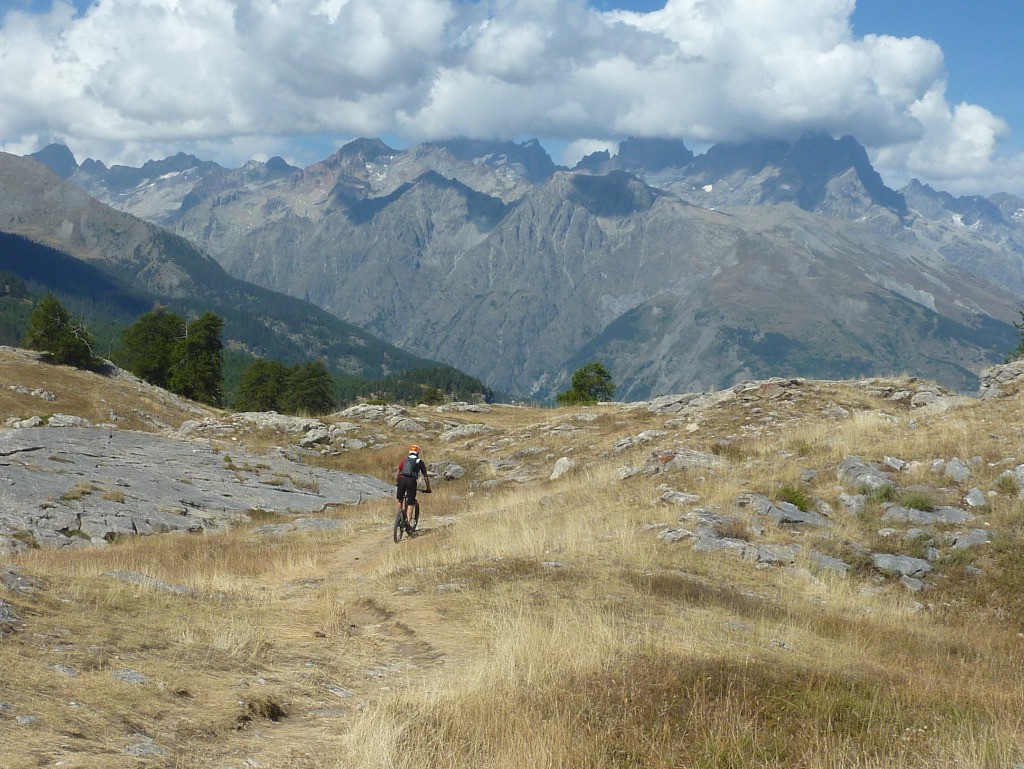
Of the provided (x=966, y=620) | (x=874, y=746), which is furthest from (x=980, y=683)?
(x=966, y=620)

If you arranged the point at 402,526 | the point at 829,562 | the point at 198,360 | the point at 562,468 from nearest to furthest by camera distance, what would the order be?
the point at 829,562 → the point at 402,526 → the point at 562,468 → the point at 198,360

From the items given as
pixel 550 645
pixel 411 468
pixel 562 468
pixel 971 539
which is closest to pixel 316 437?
pixel 562 468

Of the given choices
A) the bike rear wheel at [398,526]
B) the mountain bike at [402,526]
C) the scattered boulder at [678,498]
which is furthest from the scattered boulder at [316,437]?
the scattered boulder at [678,498]

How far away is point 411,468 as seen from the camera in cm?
2333

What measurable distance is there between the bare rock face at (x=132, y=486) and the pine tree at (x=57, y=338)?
40.8 meters

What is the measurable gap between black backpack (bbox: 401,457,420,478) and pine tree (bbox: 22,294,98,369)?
207 feet

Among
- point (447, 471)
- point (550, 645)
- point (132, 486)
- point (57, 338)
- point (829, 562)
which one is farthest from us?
point (57, 338)

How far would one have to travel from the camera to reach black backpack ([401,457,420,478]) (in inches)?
912

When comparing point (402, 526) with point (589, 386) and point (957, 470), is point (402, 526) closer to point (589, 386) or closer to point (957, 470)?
point (957, 470)

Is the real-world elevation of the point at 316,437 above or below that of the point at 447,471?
above

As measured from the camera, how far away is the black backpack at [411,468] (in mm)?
23172

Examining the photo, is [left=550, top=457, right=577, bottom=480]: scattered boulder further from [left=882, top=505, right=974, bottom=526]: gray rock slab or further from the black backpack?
[left=882, top=505, right=974, bottom=526]: gray rock slab

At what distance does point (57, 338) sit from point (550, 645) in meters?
79.4

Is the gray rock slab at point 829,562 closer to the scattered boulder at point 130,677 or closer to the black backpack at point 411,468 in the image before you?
the black backpack at point 411,468
